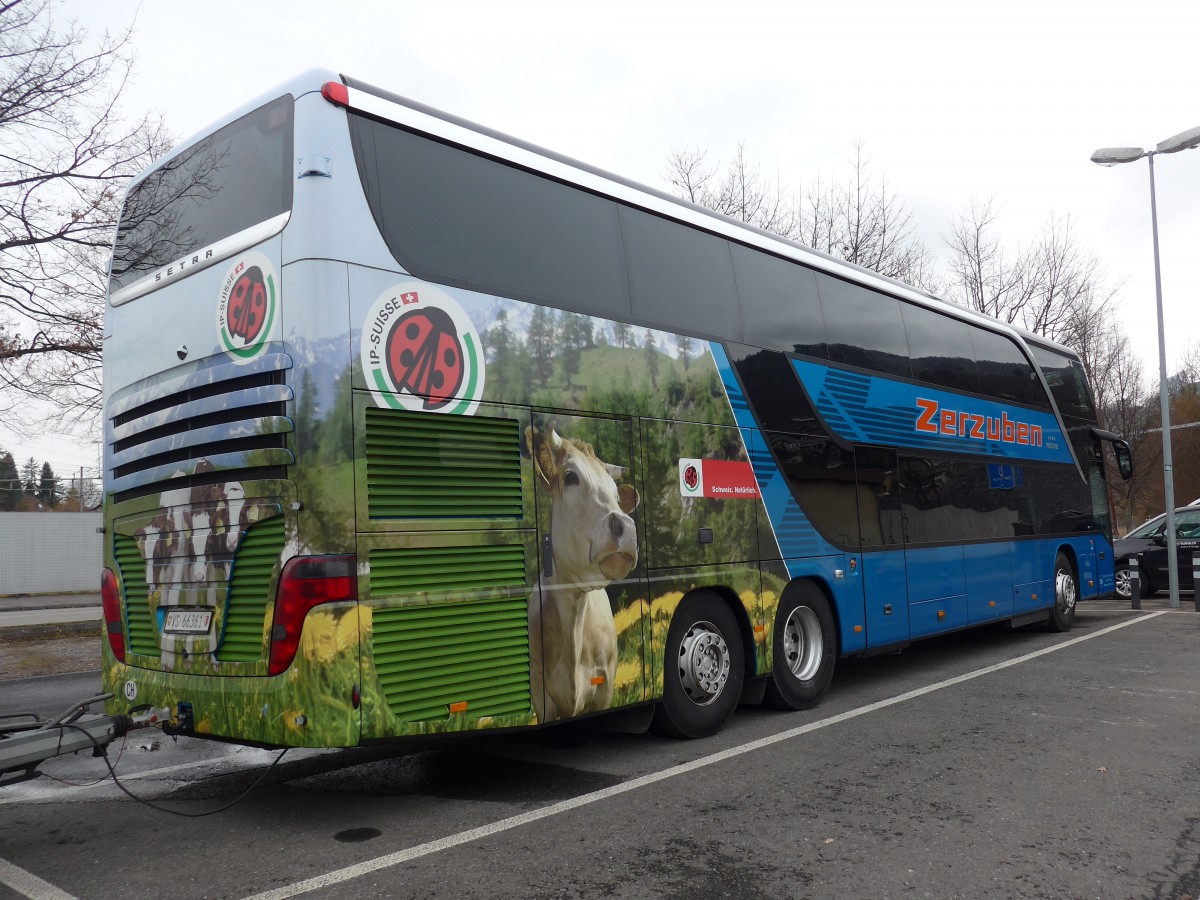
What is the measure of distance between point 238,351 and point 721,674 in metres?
4.19

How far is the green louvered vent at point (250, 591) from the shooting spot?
4.91m

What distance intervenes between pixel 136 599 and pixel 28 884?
182 centimetres

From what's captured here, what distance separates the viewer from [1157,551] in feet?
65.8

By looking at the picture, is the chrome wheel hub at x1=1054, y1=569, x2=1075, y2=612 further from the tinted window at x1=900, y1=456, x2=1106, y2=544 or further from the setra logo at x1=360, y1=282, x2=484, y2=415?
the setra logo at x1=360, y1=282, x2=484, y2=415

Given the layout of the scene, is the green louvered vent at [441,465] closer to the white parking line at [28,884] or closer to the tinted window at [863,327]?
the white parking line at [28,884]

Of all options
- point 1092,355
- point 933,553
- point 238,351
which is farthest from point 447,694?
point 1092,355

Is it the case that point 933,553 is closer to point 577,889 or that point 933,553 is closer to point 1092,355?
point 577,889

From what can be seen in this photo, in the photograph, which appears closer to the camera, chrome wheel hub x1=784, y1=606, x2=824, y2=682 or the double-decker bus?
the double-decker bus

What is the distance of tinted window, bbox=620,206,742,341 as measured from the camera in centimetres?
696

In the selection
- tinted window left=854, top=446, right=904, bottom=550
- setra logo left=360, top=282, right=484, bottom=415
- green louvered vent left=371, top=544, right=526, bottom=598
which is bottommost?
green louvered vent left=371, top=544, right=526, bottom=598

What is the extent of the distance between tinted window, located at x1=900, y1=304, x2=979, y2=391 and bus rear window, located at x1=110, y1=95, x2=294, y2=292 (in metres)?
7.11

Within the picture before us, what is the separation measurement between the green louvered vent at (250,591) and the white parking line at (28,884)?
125 centimetres

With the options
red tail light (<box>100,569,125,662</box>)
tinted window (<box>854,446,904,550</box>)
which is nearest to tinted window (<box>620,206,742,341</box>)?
tinted window (<box>854,446,904,550</box>)

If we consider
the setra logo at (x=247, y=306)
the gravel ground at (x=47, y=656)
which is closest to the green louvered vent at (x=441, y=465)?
the setra logo at (x=247, y=306)
